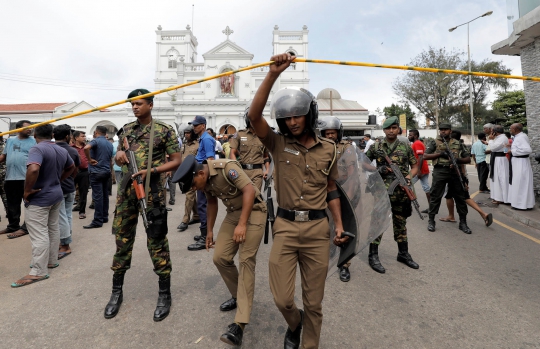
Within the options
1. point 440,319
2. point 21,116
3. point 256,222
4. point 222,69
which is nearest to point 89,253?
point 256,222

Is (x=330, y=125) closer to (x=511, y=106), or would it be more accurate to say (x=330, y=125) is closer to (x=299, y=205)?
(x=299, y=205)

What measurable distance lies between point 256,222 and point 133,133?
147 centimetres

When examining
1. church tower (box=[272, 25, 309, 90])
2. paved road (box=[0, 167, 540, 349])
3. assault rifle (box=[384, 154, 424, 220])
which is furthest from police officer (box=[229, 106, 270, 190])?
church tower (box=[272, 25, 309, 90])

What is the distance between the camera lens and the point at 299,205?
2.04m

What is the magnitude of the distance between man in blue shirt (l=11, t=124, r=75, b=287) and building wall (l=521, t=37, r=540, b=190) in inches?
344

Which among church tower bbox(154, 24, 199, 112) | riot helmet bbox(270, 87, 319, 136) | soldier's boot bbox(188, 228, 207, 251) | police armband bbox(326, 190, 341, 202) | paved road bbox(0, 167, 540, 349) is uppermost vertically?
church tower bbox(154, 24, 199, 112)

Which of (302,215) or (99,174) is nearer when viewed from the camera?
(302,215)

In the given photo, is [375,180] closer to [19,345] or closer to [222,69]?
[19,345]

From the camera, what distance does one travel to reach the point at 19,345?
2.21 metres

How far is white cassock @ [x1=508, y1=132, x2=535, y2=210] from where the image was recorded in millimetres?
6160

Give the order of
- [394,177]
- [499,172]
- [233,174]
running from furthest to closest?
1. [499,172]
2. [394,177]
3. [233,174]

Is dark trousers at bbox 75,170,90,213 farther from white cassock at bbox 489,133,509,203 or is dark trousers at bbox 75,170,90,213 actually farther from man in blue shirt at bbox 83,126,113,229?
white cassock at bbox 489,133,509,203

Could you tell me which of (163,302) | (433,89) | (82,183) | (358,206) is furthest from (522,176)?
(433,89)

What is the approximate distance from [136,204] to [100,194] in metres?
3.55
